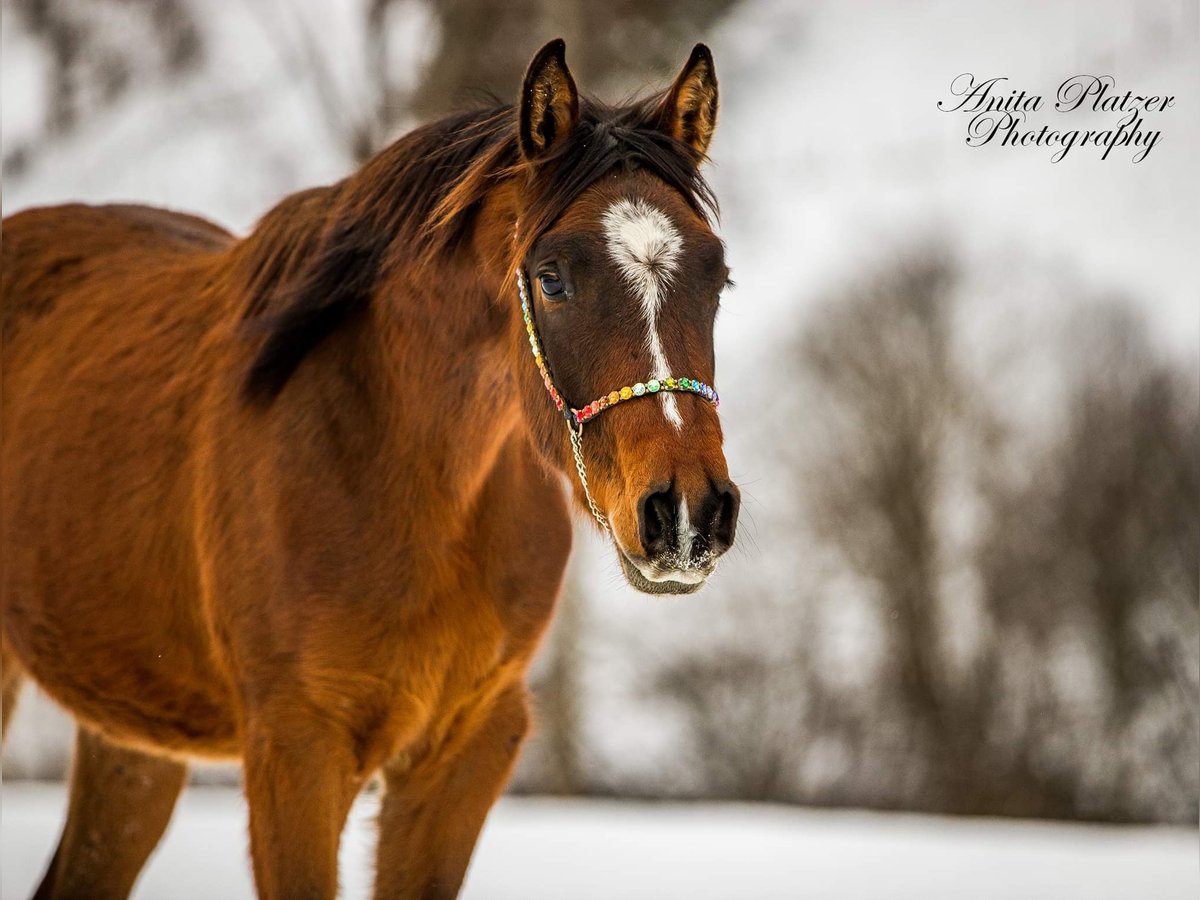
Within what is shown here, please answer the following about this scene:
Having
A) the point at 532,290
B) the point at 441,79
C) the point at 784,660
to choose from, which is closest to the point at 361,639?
the point at 532,290

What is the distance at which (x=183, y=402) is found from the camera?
3350 millimetres

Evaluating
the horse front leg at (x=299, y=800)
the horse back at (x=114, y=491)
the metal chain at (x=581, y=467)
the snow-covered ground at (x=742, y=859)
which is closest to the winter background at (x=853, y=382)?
the snow-covered ground at (x=742, y=859)

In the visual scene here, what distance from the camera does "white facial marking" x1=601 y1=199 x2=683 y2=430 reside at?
245 cm

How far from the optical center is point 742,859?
523 centimetres

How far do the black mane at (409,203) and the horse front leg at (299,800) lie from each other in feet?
2.66

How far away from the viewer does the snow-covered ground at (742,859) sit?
461cm

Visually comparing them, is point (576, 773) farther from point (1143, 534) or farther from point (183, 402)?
point (183, 402)

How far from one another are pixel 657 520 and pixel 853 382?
864 centimetres

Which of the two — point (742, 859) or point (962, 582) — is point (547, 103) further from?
point (962, 582)

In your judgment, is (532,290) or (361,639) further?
(361,639)

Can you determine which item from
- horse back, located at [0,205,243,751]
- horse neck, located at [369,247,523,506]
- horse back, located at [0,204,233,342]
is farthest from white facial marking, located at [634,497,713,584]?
horse back, located at [0,204,233,342]

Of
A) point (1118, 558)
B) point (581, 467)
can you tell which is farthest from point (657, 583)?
point (1118, 558)

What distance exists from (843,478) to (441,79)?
4657 mm

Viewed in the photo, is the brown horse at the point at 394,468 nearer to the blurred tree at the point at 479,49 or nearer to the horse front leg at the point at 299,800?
the horse front leg at the point at 299,800
